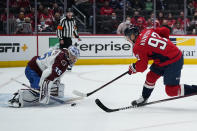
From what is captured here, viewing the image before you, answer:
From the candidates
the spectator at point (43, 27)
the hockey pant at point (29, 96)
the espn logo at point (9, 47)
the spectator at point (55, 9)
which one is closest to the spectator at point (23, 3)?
the spectator at point (43, 27)

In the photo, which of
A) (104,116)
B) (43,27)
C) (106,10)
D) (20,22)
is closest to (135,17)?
(106,10)

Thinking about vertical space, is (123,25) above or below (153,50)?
above

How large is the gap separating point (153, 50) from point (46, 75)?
3.38 ft

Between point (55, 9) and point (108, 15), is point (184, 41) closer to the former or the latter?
point (108, 15)

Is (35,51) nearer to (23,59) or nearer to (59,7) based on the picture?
(23,59)

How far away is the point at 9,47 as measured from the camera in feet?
26.1

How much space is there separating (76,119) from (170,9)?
698cm

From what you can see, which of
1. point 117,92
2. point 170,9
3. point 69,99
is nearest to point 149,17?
point 170,9

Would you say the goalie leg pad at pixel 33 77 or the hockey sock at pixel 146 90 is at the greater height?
the goalie leg pad at pixel 33 77

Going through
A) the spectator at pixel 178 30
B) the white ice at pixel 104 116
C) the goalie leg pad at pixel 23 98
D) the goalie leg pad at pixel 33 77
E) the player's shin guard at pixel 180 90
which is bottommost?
the white ice at pixel 104 116

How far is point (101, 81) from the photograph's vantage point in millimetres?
5902

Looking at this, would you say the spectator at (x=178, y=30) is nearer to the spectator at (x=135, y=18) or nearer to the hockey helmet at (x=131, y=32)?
the spectator at (x=135, y=18)

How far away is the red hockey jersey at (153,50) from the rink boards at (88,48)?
501 cm

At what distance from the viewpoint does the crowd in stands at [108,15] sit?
329 inches
